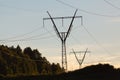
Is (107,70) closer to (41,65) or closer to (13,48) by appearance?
(13,48)

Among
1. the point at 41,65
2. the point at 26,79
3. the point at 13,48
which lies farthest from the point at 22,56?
the point at 26,79

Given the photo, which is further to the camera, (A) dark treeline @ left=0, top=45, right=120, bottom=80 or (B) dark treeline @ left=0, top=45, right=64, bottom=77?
(B) dark treeline @ left=0, top=45, right=64, bottom=77

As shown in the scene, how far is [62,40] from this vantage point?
65.6m

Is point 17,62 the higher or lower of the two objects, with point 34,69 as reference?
higher

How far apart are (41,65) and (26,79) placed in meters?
99.4

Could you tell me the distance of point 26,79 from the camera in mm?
67938

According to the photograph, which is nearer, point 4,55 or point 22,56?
point 4,55

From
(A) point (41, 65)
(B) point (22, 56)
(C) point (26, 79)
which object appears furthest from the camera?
(A) point (41, 65)

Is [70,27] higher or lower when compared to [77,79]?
higher

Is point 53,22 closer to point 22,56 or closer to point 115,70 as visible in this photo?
point 115,70

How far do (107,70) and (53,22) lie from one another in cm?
862

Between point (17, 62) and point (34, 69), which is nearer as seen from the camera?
point (17, 62)

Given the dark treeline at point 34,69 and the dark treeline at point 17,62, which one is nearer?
the dark treeline at point 34,69

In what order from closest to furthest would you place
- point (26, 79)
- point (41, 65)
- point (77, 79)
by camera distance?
1. point (77, 79)
2. point (26, 79)
3. point (41, 65)
